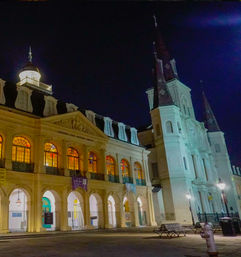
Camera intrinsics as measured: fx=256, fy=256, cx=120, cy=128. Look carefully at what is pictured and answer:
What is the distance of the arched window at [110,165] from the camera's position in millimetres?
30033

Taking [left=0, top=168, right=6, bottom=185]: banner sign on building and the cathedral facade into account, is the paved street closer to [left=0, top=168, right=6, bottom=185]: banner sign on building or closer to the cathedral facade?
[left=0, top=168, right=6, bottom=185]: banner sign on building

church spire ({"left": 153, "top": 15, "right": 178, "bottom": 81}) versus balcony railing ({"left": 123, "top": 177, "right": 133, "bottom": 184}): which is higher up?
church spire ({"left": 153, "top": 15, "right": 178, "bottom": 81})

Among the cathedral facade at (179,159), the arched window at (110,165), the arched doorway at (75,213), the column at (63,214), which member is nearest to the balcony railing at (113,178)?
→ the arched window at (110,165)

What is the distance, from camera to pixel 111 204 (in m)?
31.4

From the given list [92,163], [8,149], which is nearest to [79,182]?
A: [92,163]

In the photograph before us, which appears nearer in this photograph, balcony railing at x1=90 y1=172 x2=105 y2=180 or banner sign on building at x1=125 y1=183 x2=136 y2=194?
balcony railing at x1=90 y1=172 x2=105 y2=180

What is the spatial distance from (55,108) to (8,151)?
7.43 m

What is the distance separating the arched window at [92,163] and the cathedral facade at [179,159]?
1096 centimetres

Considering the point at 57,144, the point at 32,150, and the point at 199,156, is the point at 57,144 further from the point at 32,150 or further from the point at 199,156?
the point at 199,156

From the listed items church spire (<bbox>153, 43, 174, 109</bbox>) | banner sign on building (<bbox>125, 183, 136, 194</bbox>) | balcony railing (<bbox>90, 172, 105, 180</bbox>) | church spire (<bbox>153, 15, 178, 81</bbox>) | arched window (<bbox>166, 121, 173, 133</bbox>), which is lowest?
banner sign on building (<bbox>125, 183, 136, 194</bbox>)

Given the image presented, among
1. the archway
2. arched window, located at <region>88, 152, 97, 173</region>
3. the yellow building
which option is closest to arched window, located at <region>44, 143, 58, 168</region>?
the yellow building

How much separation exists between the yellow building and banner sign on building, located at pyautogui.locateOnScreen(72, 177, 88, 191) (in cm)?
9

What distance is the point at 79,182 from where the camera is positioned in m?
24.7

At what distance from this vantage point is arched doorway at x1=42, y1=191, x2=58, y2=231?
2217cm
